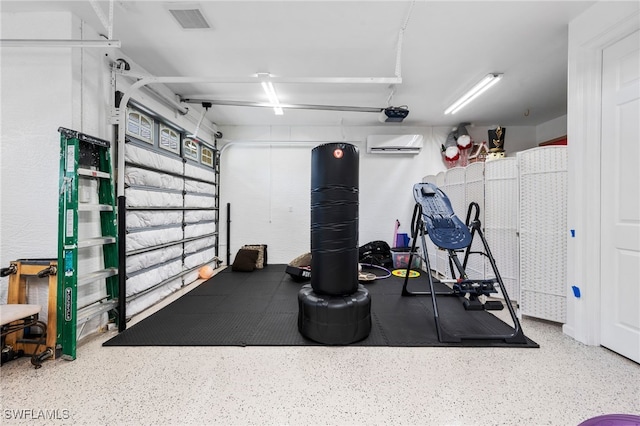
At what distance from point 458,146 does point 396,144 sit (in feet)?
4.44

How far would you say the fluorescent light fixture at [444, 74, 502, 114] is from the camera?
3507 millimetres

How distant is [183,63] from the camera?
10.9 ft

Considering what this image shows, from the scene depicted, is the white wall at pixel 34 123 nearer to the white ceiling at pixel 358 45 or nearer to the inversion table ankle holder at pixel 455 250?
the white ceiling at pixel 358 45

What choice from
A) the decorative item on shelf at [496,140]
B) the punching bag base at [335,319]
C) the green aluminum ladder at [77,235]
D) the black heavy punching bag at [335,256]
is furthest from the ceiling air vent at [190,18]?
the decorative item on shelf at [496,140]

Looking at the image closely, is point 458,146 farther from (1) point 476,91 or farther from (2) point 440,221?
(2) point 440,221

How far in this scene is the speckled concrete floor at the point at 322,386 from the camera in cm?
160

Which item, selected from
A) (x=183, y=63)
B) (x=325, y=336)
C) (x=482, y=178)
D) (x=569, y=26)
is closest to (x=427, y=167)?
(x=482, y=178)

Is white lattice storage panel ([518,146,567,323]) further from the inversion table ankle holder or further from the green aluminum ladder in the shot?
the green aluminum ladder

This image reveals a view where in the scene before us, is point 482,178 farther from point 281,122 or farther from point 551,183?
point 281,122

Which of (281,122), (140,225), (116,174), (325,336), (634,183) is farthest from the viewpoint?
(281,122)

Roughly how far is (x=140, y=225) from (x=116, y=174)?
74cm

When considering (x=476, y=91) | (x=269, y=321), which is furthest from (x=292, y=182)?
(x=476, y=91)

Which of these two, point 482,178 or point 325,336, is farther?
point 482,178

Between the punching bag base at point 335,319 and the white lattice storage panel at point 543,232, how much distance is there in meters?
2.26
